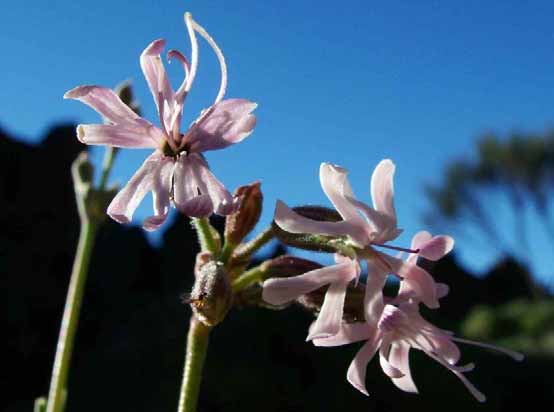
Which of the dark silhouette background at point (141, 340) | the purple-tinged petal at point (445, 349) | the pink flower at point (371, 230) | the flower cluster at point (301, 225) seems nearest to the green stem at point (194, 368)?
the flower cluster at point (301, 225)

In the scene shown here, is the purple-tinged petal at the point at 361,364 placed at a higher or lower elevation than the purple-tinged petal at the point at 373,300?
lower

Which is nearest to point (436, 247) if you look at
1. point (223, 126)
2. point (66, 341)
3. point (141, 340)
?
point (223, 126)

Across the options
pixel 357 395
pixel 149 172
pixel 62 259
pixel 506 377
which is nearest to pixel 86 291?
pixel 62 259

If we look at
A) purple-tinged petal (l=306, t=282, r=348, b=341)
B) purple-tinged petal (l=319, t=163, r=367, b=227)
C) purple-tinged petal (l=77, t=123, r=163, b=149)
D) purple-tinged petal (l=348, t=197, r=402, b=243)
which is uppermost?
purple-tinged petal (l=77, t=123, r=163, b=149)

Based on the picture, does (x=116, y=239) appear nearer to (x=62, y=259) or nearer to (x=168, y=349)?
(x=62, y=259)

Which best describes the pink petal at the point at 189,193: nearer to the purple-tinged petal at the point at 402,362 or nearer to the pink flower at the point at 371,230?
the pink flower at the point at 371,230

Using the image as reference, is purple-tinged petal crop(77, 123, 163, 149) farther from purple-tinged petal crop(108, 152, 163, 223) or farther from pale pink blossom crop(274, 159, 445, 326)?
pale pink blossom crop(274, 159, 445, 326)

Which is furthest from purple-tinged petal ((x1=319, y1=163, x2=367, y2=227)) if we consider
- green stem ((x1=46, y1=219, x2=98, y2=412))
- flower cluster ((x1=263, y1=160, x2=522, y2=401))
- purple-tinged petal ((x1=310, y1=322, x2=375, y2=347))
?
green stem ((x1=46, y1=219, x2=98, y2=412))
